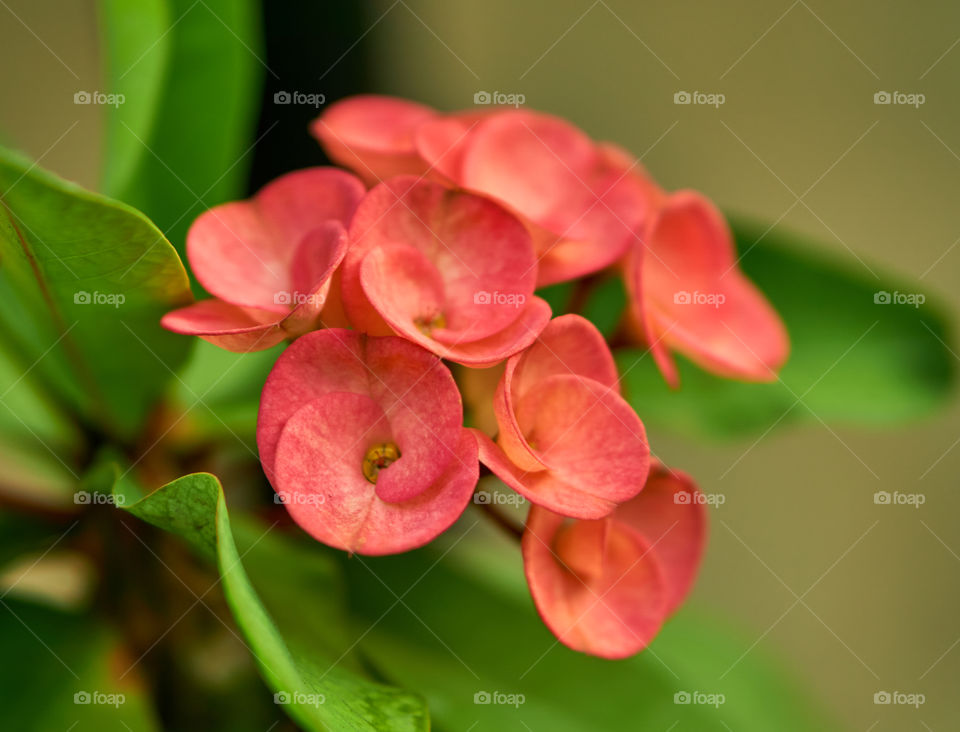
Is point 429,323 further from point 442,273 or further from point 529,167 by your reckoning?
point 529,167

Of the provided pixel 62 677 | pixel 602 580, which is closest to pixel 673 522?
pixel 602 580

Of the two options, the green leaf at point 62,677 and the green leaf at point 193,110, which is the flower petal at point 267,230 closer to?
the green leaf at point 193,110

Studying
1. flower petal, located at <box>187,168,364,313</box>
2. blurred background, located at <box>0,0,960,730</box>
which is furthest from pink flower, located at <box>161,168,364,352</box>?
blurred background, located at <box>0,0,960,730</box>

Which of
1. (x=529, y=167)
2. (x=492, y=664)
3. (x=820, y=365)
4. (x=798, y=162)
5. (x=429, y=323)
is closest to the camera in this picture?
(x=429, y=323)

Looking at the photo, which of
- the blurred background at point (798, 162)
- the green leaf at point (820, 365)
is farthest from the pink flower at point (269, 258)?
the blurred background at point (798, 162)

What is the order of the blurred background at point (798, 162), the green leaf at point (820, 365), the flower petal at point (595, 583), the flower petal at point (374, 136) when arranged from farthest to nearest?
the blurred background at point (798, 162)
the green leaf at point (820, 365)
the flower petal at point (374, 136)
the flower petal at point (595, 583)

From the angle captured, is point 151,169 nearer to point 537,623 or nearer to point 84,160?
point 537,623

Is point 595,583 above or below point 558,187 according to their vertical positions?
below

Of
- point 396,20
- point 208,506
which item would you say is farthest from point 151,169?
point 396,20
